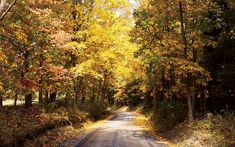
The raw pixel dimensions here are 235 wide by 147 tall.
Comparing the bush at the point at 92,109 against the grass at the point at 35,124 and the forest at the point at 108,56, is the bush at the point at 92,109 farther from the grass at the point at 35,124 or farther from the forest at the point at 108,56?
the grass at the point at 35,124

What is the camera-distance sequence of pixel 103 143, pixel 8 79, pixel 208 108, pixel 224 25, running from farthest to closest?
1. pixel 208 108
2. pixel 224 25
3. pixel 103 143
4. pixel 8 79

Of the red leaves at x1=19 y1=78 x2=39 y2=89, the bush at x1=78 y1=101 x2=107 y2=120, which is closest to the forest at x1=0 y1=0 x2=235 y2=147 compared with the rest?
the red leaves at x1=19 y1=78 x2=39 y2=89

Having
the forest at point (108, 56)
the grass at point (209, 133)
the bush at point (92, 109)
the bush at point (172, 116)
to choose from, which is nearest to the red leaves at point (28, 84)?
the forest at point (108, 56)

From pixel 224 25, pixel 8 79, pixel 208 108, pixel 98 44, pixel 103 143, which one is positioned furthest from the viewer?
pixel 98 44

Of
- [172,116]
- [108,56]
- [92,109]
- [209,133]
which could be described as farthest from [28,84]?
[92,109]

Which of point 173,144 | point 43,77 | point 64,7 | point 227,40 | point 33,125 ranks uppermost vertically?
point 64,7

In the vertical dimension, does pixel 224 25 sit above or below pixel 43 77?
above

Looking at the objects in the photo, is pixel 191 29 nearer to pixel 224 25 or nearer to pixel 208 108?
pixel 224 25

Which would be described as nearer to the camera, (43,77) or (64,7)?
(43,77)

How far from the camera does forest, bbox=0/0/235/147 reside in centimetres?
1541

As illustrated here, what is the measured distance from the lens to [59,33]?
63.8 ft

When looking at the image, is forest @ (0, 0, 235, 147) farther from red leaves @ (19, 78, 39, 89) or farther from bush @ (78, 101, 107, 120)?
bush @ (78, 101, 107, 120)

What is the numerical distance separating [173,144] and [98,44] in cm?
1320

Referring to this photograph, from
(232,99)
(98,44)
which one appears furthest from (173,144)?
(98,44)
